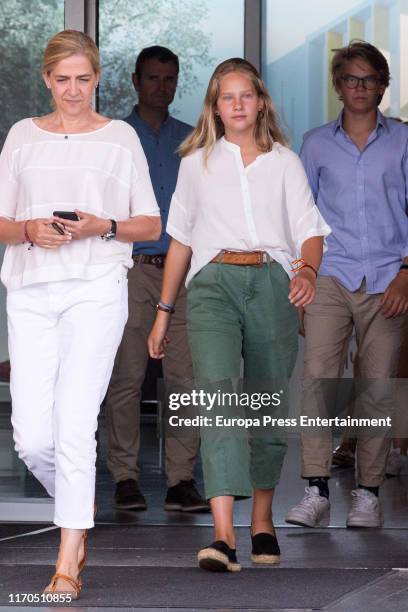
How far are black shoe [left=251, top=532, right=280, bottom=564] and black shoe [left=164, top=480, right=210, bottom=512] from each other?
1.46 metres

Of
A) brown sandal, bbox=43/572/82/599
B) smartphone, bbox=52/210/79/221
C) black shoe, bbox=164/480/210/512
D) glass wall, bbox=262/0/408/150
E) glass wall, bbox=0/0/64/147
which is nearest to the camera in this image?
brown sandal, bbox=43/572/82/599

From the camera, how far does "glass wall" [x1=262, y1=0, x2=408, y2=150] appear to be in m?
10.5

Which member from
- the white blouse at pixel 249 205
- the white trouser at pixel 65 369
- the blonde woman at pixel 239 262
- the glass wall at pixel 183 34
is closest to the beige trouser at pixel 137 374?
the blonde woman at pixel 239 262

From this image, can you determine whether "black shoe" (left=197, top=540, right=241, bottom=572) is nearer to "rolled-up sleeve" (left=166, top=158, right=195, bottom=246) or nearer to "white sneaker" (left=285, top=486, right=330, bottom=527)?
"rolled-up sleeve" (left=166, top=158, right=195, bottom=246)

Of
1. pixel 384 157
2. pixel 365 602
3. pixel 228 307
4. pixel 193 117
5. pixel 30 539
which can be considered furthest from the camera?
pixel 193 117

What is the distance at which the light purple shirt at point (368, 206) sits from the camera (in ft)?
22.5

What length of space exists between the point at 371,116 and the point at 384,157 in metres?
0.21

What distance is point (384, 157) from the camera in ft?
22.5

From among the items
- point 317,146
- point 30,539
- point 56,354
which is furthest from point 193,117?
point 56,354

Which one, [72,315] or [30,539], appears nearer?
[72,315]

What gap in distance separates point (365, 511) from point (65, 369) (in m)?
2.28

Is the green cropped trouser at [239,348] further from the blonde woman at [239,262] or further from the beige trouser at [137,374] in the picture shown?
the beige trouser at [137,374]

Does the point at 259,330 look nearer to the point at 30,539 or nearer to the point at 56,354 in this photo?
the point at 56,354

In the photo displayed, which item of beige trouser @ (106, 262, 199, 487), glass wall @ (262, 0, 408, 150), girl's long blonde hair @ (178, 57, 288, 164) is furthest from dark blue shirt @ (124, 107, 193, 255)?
glass wall @ (262, 0, 408, 150)
